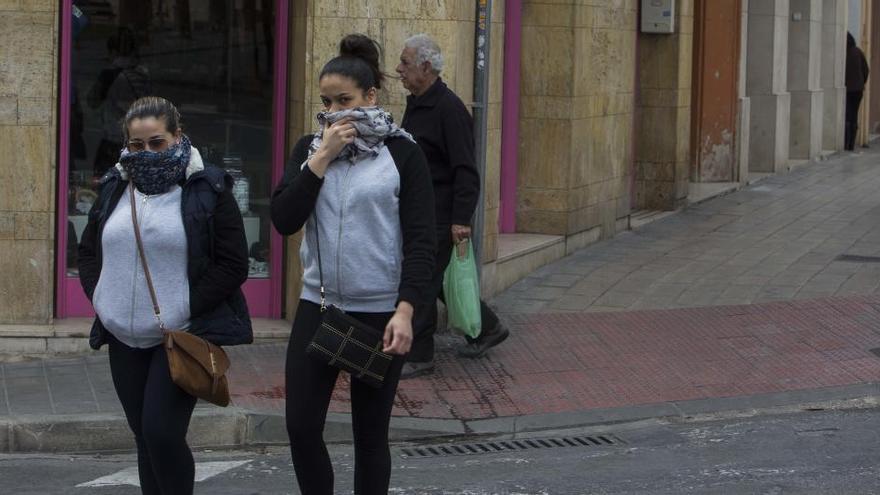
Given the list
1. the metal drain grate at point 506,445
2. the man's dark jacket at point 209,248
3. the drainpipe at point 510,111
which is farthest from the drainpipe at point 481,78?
the man's dark jacket at point 209,248

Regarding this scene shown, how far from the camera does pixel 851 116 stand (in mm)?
24078

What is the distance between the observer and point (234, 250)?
5.46 metres

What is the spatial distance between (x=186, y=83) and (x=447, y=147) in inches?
96.0

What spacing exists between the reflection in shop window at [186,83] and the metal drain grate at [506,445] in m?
2.79

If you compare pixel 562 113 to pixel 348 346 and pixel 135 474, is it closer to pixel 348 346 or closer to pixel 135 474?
pixel 135 474

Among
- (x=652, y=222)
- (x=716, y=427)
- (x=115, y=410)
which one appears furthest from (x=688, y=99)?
(x=115, y=410)

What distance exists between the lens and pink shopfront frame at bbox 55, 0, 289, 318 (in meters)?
9.68

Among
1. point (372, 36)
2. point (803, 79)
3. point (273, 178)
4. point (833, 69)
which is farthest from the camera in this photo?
point (833, 69)

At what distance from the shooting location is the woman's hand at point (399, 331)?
5191mm

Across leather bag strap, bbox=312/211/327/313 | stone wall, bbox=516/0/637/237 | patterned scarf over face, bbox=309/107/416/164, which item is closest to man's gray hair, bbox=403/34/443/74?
patterned scarf over face, bbox=309/107/416/164

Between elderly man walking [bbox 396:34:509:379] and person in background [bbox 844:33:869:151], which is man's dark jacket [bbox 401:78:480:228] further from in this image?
person in background [bbox 844:33:869:151]

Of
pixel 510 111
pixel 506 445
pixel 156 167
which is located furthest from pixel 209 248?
pixel 510 111

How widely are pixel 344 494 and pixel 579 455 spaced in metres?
1.39

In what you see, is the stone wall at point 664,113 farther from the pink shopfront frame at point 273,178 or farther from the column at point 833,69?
the column at point 833,69
